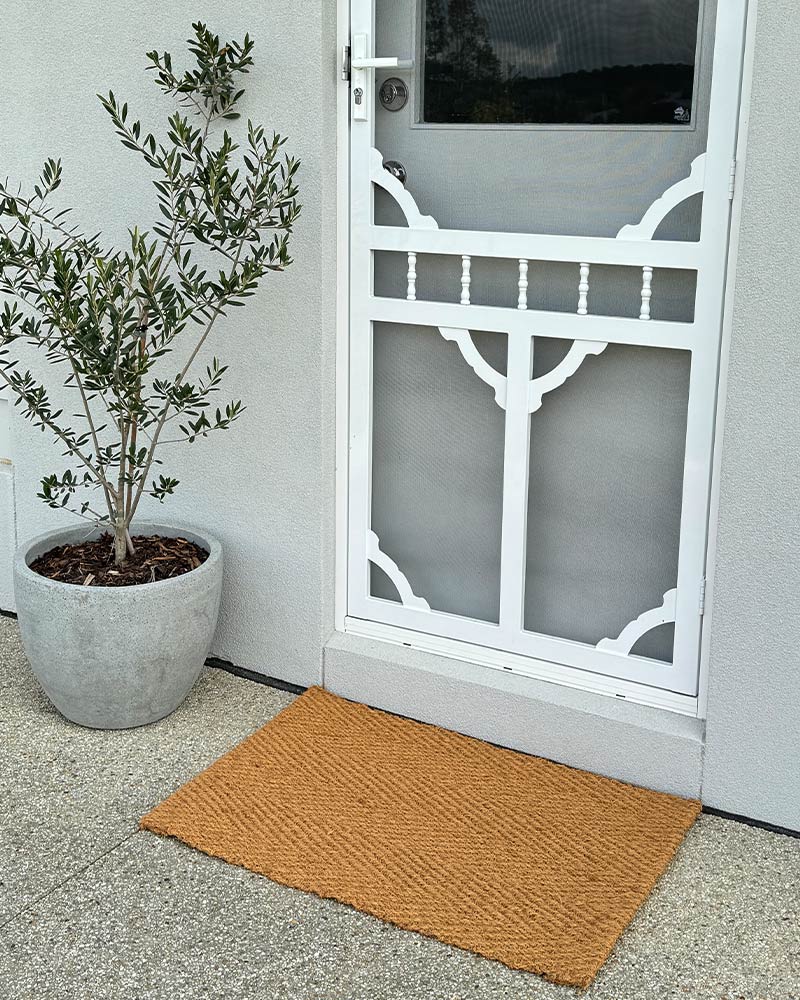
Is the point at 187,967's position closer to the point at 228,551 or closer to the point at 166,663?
the point at 166,663

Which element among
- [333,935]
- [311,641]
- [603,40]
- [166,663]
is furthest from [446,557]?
[603,40]

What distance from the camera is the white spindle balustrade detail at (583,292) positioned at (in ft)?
8.80

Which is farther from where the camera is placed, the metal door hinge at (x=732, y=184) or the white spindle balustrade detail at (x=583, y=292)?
the white spindle balustrade detail at (x=583, y=292)

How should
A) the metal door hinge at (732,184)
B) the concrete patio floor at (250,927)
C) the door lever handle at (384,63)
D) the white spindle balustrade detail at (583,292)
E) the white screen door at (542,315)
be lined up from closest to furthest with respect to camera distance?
the concrete patio floor at (250,927)
the metal door hinge at (732,184)
the white screen door at (542,315)
the white spindle balustrade detail at (583,292)
the door lever handle at (384,63)

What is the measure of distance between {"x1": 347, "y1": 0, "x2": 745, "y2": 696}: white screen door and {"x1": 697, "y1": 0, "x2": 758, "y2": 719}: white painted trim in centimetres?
3

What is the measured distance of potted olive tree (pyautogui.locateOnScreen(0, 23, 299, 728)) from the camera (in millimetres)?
2779

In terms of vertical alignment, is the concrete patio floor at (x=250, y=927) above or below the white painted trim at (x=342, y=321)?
below

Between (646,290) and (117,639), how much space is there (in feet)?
4.69

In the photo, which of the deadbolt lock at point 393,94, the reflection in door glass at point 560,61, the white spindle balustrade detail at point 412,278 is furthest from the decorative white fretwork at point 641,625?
the deadbolt lock at point 393,94

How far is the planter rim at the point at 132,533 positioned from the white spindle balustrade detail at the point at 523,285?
0.97 m

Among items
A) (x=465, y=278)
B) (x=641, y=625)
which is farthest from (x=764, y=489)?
(x=465, y=278)

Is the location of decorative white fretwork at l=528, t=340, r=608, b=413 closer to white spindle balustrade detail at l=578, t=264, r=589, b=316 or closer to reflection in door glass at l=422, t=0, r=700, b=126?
white spindle balustrade detail at l=578, t=264, r=589, b=316

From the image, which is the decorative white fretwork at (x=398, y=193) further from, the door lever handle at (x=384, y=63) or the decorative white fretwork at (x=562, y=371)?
the decorative white fretwork at (x=562, y=371)

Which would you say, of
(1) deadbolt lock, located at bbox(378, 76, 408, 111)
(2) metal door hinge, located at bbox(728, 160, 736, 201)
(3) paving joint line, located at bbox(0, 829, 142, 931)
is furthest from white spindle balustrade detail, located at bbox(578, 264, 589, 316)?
(3) paving joint line, located at bbox(0, 829, 142, 931)
